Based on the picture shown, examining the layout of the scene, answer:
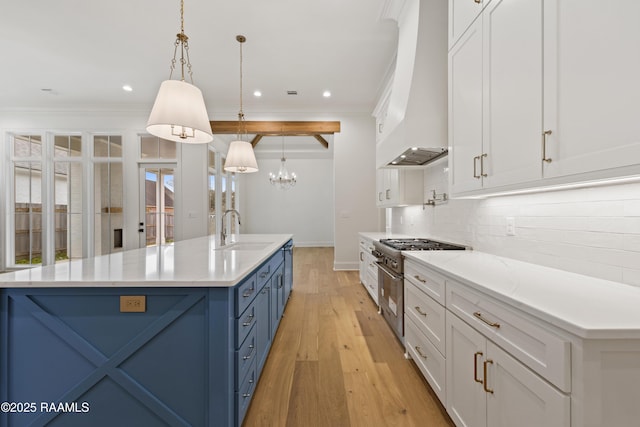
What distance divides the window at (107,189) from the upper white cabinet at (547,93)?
628cm

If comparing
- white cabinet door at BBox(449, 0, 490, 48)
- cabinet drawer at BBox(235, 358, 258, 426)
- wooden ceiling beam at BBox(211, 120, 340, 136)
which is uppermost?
wooden ceiling beam at BBox(211, 120, 340, 136)

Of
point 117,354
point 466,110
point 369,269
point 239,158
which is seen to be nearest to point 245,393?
point 117,354

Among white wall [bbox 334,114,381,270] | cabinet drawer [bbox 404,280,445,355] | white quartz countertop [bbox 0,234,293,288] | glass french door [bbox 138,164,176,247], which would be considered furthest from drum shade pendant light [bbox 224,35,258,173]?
glass french door [bbox 138,164,176,247]

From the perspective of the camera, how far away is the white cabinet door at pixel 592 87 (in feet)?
2.82

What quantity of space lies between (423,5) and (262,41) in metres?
2.03

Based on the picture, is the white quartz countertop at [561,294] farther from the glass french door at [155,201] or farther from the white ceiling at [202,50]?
the glass french door at [155,201]

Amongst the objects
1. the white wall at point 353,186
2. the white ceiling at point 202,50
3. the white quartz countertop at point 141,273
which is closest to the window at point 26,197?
the white ceiling at point 202,50

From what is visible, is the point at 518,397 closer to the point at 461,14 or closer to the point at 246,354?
the point at 246,354

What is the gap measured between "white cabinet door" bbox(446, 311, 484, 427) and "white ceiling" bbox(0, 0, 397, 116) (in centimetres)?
317

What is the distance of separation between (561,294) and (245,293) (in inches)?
56.6

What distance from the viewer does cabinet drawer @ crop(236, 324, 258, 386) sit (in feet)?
4.49

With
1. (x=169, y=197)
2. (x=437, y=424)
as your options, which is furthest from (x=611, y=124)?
(x=169, y=197)

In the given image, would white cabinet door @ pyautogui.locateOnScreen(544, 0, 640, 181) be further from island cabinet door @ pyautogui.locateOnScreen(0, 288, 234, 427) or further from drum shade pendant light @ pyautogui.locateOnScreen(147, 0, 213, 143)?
drum shade pendant light @ pyautogui.locateOnScreen(147, 0, 213, 143)

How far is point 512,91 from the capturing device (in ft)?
4.44
